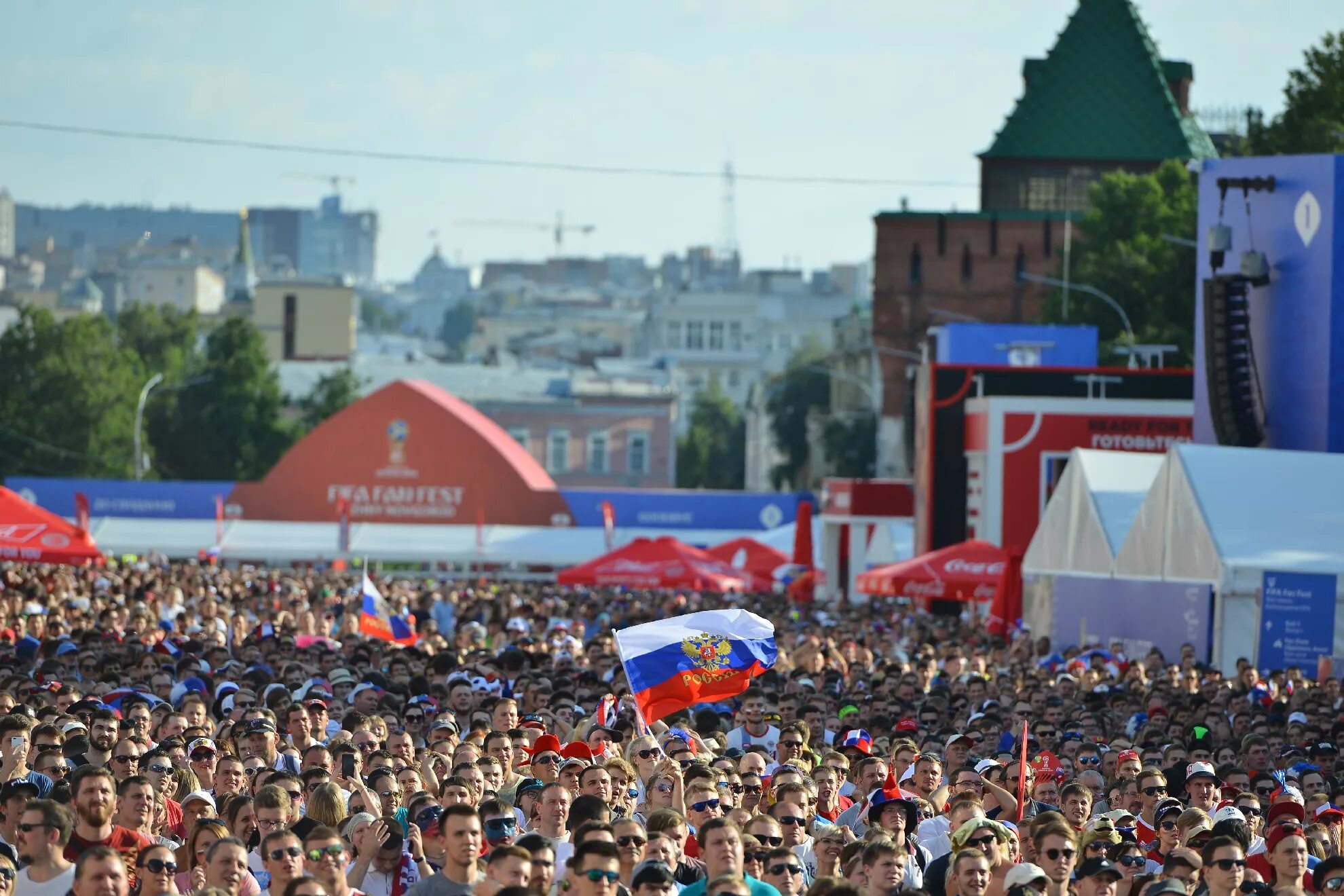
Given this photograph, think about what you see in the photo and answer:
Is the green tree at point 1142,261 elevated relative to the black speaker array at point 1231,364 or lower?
elevated

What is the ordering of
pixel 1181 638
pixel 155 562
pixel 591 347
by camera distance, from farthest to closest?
pixel 591 347 < pixel 155 562 < pixel 1181 638

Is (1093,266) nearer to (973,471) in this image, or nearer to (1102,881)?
(973,471)

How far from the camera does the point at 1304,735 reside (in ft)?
57.8

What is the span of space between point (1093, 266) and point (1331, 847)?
53827mm

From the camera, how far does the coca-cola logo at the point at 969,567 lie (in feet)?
109

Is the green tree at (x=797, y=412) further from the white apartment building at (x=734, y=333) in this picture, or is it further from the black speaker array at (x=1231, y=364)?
the black speaker array at (x=1231, y=364)

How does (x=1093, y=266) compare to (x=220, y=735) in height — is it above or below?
above

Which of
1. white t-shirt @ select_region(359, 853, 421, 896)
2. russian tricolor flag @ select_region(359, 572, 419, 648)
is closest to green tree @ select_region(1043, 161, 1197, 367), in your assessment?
russian tricolor flag @ select_region(359, 572, 419, 648)

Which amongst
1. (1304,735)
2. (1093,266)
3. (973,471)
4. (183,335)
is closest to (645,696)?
(1304,735)

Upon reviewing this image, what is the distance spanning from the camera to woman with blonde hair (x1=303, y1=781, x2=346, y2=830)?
11.1 metres

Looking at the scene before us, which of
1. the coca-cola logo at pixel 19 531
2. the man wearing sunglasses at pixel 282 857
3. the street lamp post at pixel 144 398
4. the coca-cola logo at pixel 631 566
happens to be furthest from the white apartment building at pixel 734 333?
the man wearing sunglasses at pixel 282 857

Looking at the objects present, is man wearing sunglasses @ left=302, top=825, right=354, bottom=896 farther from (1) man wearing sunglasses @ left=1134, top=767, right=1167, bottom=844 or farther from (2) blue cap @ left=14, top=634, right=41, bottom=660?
(2) blue cap @ left=14, top=634, right=41, bottom=660

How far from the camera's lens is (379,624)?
26.6 m

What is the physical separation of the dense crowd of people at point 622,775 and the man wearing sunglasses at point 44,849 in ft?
0.05
